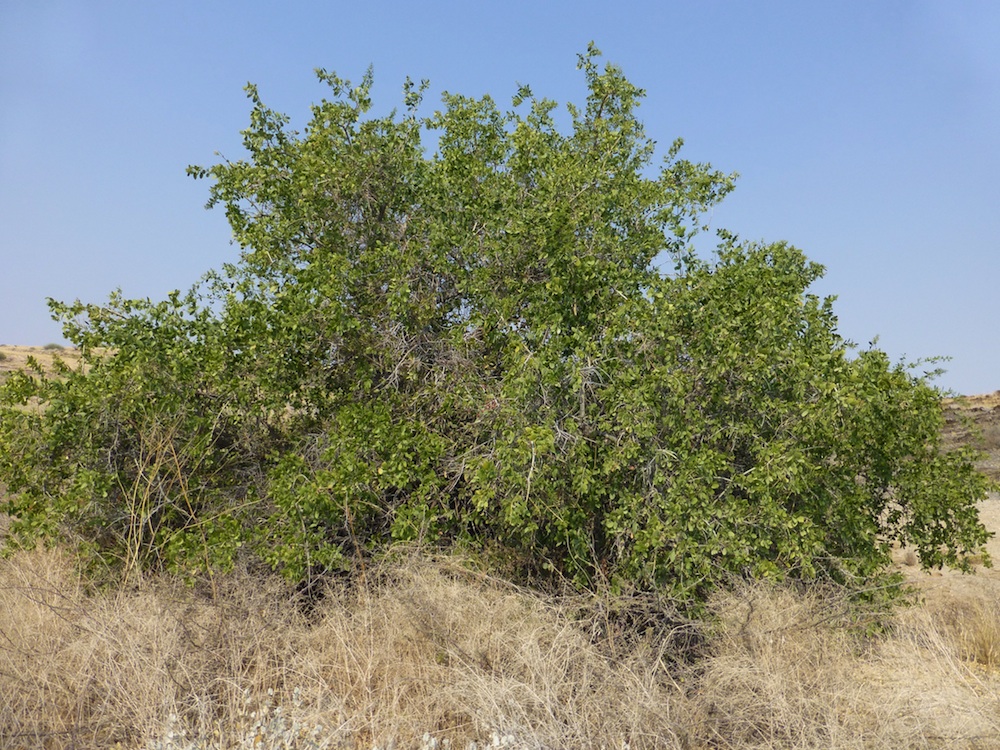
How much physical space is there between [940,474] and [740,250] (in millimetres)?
2979

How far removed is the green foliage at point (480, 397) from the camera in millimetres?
7422

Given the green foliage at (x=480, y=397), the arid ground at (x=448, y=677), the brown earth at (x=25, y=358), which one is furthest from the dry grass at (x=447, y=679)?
Answer: the brown earth at (x=25, y=358)

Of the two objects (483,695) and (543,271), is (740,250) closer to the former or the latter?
(543,271)

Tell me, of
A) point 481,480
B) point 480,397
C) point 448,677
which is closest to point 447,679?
point 448,677

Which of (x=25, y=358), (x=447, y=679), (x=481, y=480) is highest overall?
(x=25, y=358)

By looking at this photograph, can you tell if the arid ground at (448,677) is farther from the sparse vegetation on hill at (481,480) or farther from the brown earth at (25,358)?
the brown earth at (25,358)

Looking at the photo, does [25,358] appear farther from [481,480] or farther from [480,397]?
[481,480]

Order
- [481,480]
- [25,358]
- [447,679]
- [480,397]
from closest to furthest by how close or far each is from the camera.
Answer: [447,679], [481,480], [480,397], [25,358]

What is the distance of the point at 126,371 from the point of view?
8.34 metres

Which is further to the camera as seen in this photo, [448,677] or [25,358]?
[25,358]

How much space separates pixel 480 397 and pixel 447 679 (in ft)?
10.2

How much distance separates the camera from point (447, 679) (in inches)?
217

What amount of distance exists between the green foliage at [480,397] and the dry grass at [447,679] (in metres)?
0.91

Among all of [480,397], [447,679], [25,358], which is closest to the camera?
[447,679]
